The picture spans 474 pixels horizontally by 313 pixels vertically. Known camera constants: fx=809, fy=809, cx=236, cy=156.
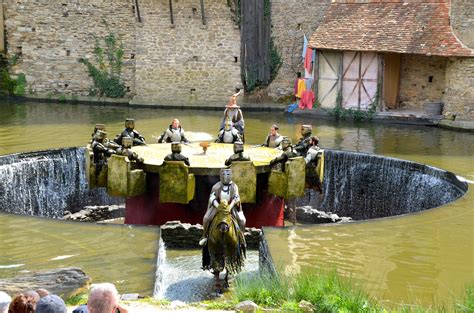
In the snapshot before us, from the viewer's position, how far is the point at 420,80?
960 inches

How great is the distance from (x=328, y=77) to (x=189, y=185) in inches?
541

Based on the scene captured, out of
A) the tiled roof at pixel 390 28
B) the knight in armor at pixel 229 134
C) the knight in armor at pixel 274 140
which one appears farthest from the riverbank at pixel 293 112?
the knight in armor at pixel 229 134

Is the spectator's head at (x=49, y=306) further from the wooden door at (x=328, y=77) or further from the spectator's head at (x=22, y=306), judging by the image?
the wooden door at (x=328, y=77)

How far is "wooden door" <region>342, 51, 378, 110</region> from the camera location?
957 inches

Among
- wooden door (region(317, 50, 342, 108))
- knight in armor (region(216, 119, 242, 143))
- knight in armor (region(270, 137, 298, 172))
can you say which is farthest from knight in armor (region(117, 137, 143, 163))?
wooden door (region(317, 50, 342, 108))

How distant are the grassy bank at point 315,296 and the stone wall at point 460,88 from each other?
14.9 m

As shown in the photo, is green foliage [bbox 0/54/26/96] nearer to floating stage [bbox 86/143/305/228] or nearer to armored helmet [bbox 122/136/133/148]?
floating stage [bbox 86/143/305/228]

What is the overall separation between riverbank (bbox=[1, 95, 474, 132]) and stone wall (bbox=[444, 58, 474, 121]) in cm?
34

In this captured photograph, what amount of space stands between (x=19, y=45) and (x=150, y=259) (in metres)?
19.5

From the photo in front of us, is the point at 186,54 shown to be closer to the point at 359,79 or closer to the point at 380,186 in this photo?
the point at 359,79

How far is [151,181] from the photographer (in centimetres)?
1278

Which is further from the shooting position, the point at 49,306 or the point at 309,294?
the point at 309,294

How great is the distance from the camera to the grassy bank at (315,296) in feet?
23.9

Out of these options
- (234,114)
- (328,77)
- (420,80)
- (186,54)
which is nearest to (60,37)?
(186,54)
